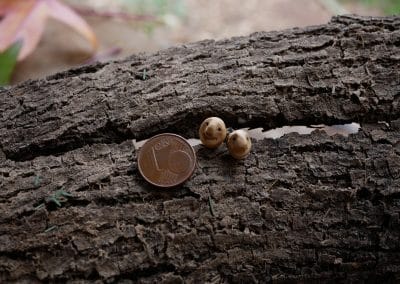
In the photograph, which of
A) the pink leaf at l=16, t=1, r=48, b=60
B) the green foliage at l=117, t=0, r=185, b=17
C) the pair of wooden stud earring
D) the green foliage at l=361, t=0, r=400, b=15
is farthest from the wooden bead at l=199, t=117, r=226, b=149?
the green foliage at l=361, t=0, r=400, b=15

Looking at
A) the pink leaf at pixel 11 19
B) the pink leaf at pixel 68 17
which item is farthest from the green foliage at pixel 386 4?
the pink leaf at pixel 11 19

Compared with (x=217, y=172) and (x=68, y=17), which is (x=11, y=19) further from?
(x=217, y=172)

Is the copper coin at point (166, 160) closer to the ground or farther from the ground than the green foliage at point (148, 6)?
closer to the ground

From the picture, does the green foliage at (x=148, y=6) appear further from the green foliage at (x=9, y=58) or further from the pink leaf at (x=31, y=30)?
the green foliage at (x=9, y=58)

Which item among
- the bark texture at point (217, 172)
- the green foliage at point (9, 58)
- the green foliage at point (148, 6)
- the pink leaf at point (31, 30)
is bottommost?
the bark texture at point (217, 172)

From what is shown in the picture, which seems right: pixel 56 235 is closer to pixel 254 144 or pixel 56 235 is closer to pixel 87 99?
pixel 87 99

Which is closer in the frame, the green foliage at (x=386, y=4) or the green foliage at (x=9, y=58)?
the green foliage at (x=9, y=58)
